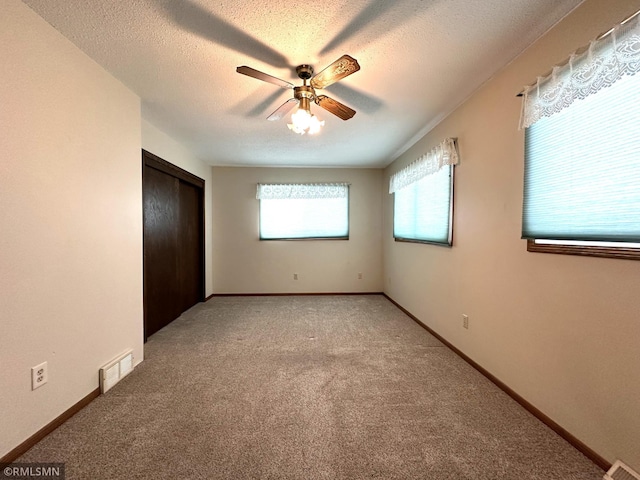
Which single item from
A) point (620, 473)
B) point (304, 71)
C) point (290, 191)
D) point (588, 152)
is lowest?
point (620, 473)

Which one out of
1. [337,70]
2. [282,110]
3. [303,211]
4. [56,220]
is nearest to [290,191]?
[303,211]

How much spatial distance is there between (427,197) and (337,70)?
1977mm

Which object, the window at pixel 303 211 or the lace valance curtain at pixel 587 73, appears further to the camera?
the window at pixel 303 211

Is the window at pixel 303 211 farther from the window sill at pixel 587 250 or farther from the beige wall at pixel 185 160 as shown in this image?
the window sill at pixel 587 250

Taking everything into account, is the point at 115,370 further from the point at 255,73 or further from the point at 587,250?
the point at 587,250

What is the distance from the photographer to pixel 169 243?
342 centimetres

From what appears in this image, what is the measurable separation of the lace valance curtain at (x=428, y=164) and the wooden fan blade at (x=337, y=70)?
4.61 ft

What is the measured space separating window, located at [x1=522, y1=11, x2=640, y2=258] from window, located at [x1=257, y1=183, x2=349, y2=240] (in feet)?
10.8

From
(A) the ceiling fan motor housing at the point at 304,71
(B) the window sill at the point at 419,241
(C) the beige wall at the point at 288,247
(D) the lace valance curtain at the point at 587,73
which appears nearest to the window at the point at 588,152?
(D) the lace valance curtain at the point at 587,73

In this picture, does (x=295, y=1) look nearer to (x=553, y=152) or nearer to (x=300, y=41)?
(x=300, y=41)

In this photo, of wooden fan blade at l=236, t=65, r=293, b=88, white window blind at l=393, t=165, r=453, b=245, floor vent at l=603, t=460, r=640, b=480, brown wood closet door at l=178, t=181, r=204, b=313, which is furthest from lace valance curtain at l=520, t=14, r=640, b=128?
brown wood closet door at l=178, t=181, r=204, b=313

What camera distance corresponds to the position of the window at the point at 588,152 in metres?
1.17

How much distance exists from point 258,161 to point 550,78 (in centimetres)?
374

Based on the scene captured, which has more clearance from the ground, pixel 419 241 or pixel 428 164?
pixel 428 164
